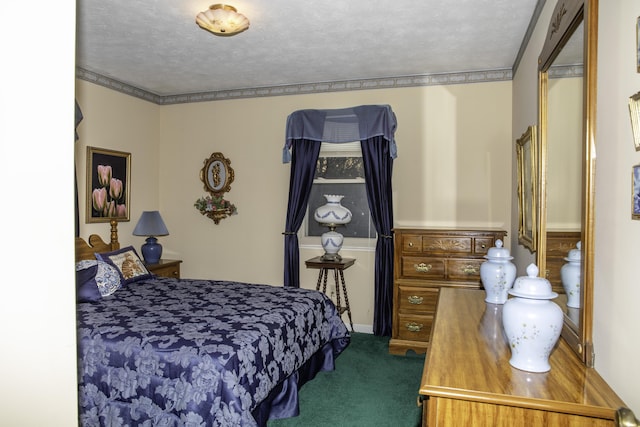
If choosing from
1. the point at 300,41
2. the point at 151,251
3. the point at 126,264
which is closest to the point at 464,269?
the point at 300,41

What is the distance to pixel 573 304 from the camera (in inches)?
66.2

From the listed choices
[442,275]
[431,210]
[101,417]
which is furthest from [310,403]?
[431,210]

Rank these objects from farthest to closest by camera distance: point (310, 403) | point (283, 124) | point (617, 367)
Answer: point (283, 124) < point (310, 403) < point (617, 367)

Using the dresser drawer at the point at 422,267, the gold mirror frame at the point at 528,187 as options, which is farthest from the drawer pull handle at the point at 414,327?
the gold mirror frame at the point at 528,187

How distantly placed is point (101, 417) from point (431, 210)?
3478mm

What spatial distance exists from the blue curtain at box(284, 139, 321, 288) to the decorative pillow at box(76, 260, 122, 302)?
1890 millimetres

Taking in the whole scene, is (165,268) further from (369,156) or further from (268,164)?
(369,156)

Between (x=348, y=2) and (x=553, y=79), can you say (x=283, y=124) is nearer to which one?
(x=348, y=2)

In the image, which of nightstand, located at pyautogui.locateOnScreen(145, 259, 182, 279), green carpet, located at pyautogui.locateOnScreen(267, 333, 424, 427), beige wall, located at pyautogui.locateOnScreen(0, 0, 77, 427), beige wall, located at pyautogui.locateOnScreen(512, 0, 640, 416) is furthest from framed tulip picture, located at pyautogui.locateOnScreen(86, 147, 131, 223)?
beige wall, located at pyautogui.locateOnScreen(512, 0, 640, 416)

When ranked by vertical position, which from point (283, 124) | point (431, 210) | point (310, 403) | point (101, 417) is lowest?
point (310, 403)

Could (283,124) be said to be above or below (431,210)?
above

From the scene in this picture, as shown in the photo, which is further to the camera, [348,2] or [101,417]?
[348,2]

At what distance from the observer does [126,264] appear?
397 cm

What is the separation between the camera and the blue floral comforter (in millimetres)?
2209
